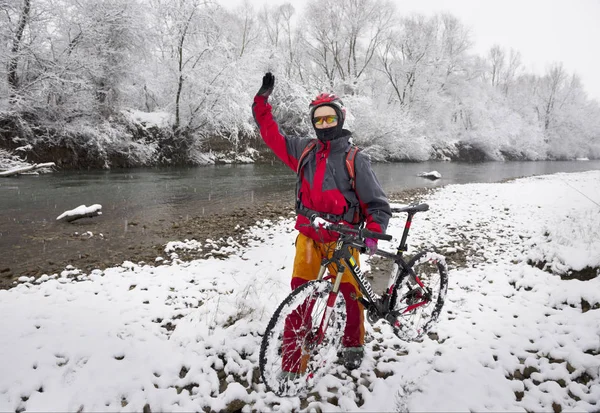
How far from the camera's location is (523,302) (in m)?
4.47

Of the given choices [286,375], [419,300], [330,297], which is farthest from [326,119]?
[419,300]

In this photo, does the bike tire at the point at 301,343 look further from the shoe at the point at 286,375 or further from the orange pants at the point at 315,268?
Answer: the orange pants at the point at 315,268

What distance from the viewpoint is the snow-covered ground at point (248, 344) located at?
107 inches

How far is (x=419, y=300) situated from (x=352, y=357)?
3.91 ft

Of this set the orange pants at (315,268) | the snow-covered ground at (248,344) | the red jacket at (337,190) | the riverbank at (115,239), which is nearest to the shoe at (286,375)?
the snow-covered ground at (248,344)

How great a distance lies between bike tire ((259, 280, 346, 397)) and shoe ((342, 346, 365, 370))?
15 centimetres

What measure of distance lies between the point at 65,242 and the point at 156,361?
17.0ft

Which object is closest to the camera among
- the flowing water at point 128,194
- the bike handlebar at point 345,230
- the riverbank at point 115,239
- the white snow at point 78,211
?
the bike handlebar at point 345,230

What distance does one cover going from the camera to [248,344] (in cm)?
345

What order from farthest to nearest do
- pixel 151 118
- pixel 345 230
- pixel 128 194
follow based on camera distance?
pixel 151 118 → pixel 128 194 → pixel 345 230

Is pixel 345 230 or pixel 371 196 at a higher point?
pixel 371 196

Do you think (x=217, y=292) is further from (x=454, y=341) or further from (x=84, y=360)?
(x=454, y=341)

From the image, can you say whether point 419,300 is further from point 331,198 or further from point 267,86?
point 267,86

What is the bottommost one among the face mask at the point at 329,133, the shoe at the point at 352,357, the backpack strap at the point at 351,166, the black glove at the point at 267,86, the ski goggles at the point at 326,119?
the shoe at the point at 352,357
